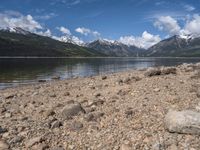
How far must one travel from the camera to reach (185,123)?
444 inches

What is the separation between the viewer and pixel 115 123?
13633 millimetres

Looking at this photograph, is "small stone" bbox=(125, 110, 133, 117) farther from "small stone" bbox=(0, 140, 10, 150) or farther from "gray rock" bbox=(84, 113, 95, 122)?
"small stone" bbox=(0, 140, 10, 150)

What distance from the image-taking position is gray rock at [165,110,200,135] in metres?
11.1

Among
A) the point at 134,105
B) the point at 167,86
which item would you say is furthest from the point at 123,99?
the point at 167,86

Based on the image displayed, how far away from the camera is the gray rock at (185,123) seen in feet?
36.6

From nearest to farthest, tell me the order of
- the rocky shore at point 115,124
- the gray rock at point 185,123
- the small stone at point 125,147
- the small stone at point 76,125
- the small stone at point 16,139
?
the small stone at point 125,147, the gray rock at point 185,123, the rocky shore at point 115,124, the small stone at point 16,139, the small stone at point 76,125

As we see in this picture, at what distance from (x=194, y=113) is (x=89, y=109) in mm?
6500

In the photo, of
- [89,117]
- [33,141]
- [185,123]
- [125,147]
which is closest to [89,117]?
[89,117]

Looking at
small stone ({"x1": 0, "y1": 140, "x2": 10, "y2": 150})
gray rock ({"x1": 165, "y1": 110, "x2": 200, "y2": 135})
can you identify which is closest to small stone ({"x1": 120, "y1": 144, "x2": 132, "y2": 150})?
gray rock ({"x1": 165, "y1": 110, "x2": 200, "y2": 135})

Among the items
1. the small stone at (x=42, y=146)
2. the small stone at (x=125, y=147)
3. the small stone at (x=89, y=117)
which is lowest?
the small stone at (x=42, y=146)

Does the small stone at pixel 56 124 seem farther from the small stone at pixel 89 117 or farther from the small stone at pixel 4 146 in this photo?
the small stone at pixel 4 146

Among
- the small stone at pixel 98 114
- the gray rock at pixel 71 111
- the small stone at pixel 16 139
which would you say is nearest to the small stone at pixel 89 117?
the small stone at pixel 98 114

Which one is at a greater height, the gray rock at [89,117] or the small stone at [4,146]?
the gray rock at [89,117]

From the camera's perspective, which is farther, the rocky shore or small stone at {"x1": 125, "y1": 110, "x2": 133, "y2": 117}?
small stone at {"x1": 125, "y1": 110, "x2": 133, "y2": 117}
